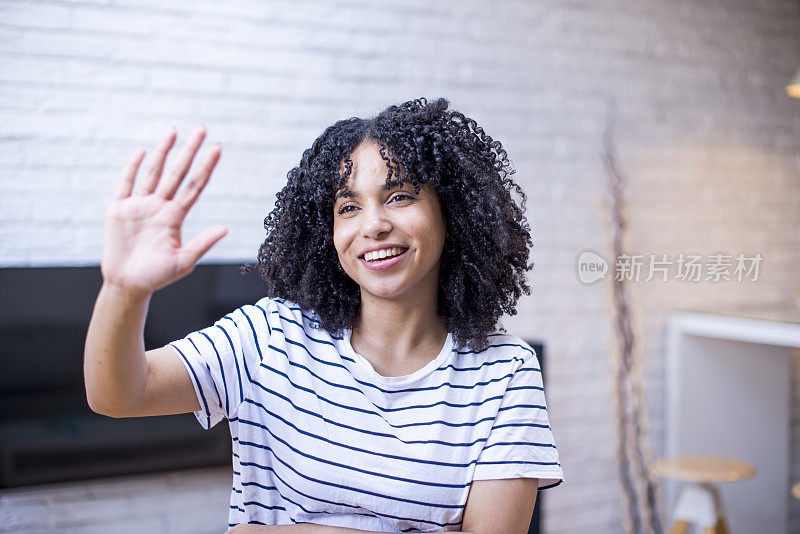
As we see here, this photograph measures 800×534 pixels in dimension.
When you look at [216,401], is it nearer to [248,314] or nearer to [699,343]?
[248,314]

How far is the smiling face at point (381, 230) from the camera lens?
1159 millimetres

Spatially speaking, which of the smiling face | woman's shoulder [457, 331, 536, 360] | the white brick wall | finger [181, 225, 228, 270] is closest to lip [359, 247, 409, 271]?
the smiling face

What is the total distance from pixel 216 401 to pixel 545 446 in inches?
20.6

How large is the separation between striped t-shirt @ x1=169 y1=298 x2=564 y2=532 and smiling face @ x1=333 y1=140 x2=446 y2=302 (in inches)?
5.7

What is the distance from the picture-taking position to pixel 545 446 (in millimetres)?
1188

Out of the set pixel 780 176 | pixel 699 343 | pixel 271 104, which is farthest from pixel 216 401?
pixel 780 176

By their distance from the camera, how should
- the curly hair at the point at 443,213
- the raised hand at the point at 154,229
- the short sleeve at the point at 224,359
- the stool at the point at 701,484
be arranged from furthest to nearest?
1. the stool at the point at 701,484
2. the curly hair at the point at 443,213
3. the short sleeve at the point at 224,359
4. the raised hand at the point at 154,229

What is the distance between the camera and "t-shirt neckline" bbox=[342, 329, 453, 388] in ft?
3.91

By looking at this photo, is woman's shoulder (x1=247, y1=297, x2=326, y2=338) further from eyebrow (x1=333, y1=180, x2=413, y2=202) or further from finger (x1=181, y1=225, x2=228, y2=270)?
finger (x1=181, y1=225, x2=228, y2=270)

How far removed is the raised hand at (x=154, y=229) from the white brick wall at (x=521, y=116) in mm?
1343

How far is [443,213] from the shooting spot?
1.29 meters

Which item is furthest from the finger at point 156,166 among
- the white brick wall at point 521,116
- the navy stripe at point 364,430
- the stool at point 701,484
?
the stool at point 701,484

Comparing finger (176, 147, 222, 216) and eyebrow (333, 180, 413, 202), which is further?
eyebrow (333, 180, 413, 202)

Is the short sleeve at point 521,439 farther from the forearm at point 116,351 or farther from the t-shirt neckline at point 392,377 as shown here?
the forearm at point 116,351
